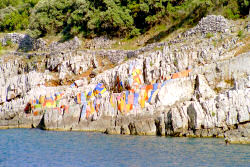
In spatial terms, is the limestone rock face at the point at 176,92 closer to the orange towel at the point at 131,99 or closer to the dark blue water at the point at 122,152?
the orange towel at the point at 131,99

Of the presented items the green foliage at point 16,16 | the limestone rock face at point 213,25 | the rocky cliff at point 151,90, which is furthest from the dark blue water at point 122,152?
the green foliage at point 16,16

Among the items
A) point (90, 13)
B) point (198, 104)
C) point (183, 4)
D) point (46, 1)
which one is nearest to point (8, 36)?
point (46, 1)

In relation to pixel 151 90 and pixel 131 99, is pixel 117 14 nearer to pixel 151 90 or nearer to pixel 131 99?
pixel 151 90

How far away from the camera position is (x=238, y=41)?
136ft

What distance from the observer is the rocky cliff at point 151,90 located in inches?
1194

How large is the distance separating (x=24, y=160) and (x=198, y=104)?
1511cm

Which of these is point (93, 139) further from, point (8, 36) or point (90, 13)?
point (8, 36)

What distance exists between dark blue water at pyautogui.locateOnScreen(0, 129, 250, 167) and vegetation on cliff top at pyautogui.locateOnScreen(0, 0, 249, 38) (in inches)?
1078

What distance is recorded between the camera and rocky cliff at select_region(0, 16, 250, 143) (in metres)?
30.3

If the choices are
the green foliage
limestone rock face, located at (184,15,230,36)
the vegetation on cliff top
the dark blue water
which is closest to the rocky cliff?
limestone rock face, located at (184,15,230,36)

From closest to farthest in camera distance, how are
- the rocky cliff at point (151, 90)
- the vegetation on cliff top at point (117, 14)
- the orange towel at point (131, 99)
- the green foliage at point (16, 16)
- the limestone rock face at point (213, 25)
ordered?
the rocky cliff at point (151, 90), the orange towel at point (131, 99), the limestone rock face at point (213, 25), the vegetation on cliff top at point (117, 14), the green foliage at point (16, 16)

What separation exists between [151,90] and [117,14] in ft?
95.0

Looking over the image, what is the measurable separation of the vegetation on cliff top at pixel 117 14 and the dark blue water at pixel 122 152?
89.9 feet

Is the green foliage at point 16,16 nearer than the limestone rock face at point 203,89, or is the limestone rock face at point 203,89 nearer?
the limestone rock face at point 203,89
